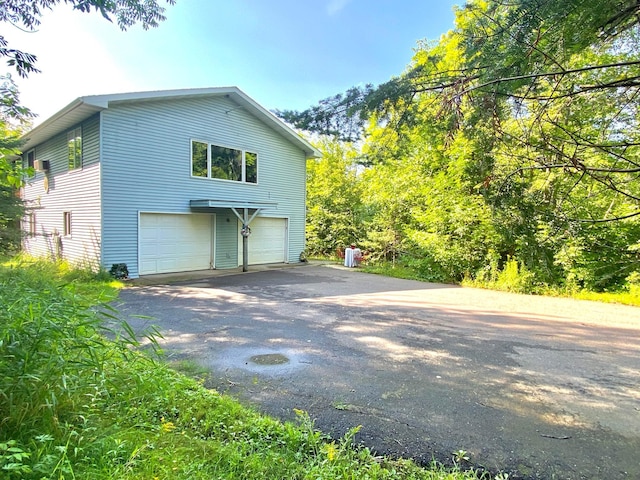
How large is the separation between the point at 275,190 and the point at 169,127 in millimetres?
4665

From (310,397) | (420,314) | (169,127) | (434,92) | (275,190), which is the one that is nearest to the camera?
(310,397)

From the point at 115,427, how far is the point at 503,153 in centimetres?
559

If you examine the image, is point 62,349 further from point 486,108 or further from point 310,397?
point 486,108

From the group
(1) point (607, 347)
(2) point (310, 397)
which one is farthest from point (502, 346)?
(2) point (310, 397)

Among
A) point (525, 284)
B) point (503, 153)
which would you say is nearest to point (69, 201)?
point (503, 153)

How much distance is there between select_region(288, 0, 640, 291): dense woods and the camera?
10.3ft

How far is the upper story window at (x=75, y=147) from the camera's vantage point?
10388mm

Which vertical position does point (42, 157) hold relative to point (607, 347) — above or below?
above

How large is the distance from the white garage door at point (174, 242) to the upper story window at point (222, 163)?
160 centimetres

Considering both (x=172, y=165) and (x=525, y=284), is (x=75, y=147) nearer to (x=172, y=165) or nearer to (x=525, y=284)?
(x=172, y=165)

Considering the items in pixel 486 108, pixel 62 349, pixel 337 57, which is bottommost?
pixel 62 349

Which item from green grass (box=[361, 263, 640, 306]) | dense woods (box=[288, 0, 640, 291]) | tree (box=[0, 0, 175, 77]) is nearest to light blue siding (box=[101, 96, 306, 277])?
dense woods (box=[288, 0, 640, 291])

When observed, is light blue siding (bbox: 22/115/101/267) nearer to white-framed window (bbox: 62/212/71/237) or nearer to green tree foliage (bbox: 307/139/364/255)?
white-framed window (bbox: 62/212/71/237)

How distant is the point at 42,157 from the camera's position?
13.0m
